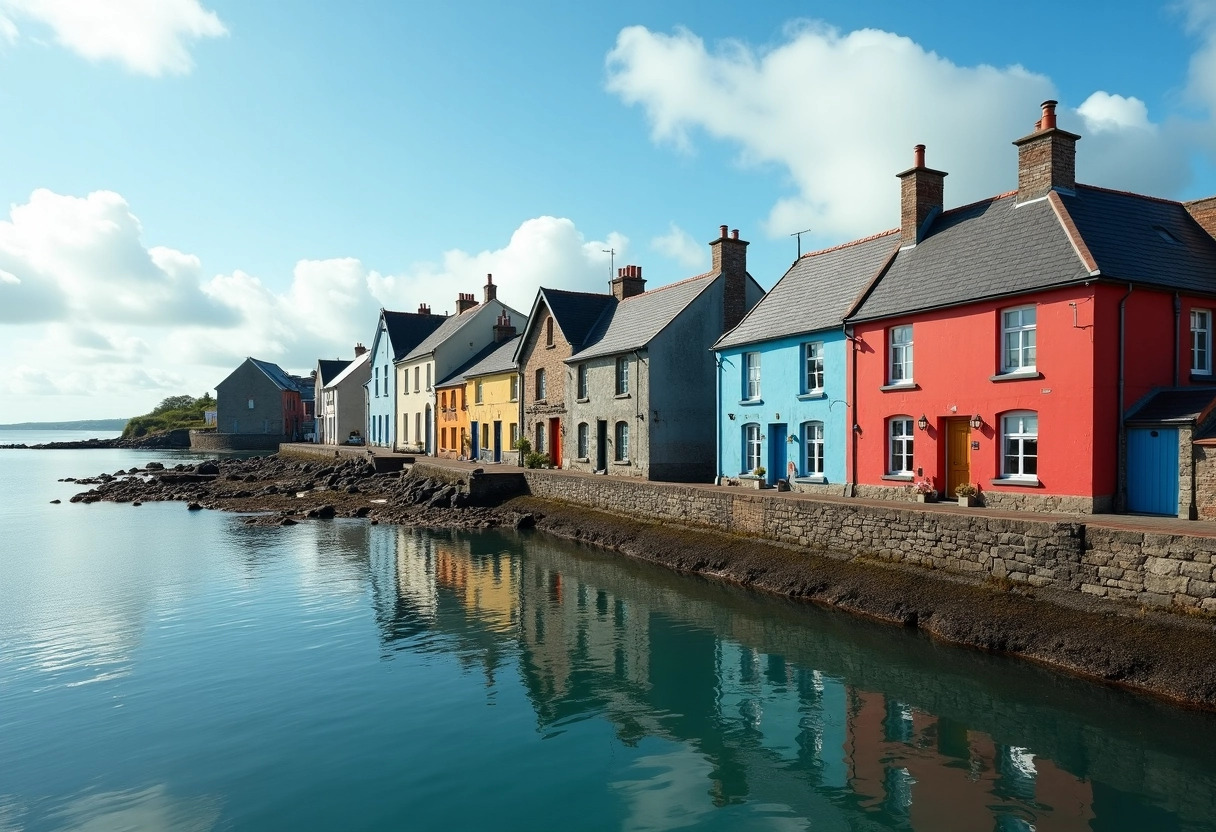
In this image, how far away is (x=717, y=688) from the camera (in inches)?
513

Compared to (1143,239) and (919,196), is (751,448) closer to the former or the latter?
(919,196)

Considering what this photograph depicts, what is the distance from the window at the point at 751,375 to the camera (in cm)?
2652

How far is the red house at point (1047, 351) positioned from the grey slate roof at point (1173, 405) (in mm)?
41

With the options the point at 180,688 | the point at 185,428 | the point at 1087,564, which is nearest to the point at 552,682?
the point at 180,688

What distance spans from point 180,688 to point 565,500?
18.1 m

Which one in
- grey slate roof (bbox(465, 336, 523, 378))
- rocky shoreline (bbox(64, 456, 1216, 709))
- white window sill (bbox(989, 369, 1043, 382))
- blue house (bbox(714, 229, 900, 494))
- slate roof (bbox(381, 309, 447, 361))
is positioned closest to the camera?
rocky shoreline (bbox(64, 456, 1216, 709))

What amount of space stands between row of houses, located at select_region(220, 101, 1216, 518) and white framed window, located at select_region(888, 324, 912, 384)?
0.05 m

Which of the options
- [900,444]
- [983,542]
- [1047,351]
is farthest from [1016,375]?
[983,542]

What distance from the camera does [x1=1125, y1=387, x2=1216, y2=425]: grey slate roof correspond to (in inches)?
613

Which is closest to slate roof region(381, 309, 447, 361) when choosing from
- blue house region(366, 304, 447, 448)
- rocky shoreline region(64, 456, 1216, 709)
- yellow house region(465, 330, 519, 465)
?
blue house region(366, 304, 447, 448)

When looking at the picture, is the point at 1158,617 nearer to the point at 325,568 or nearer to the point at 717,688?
the point at 717,688

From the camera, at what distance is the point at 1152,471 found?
16000 mm

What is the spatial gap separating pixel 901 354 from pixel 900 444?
7.63ft

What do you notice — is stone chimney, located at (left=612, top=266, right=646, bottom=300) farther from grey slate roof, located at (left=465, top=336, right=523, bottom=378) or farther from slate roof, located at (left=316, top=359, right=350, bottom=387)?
slate roof, located at (left=316, top=359, right=350, bottom=387)
